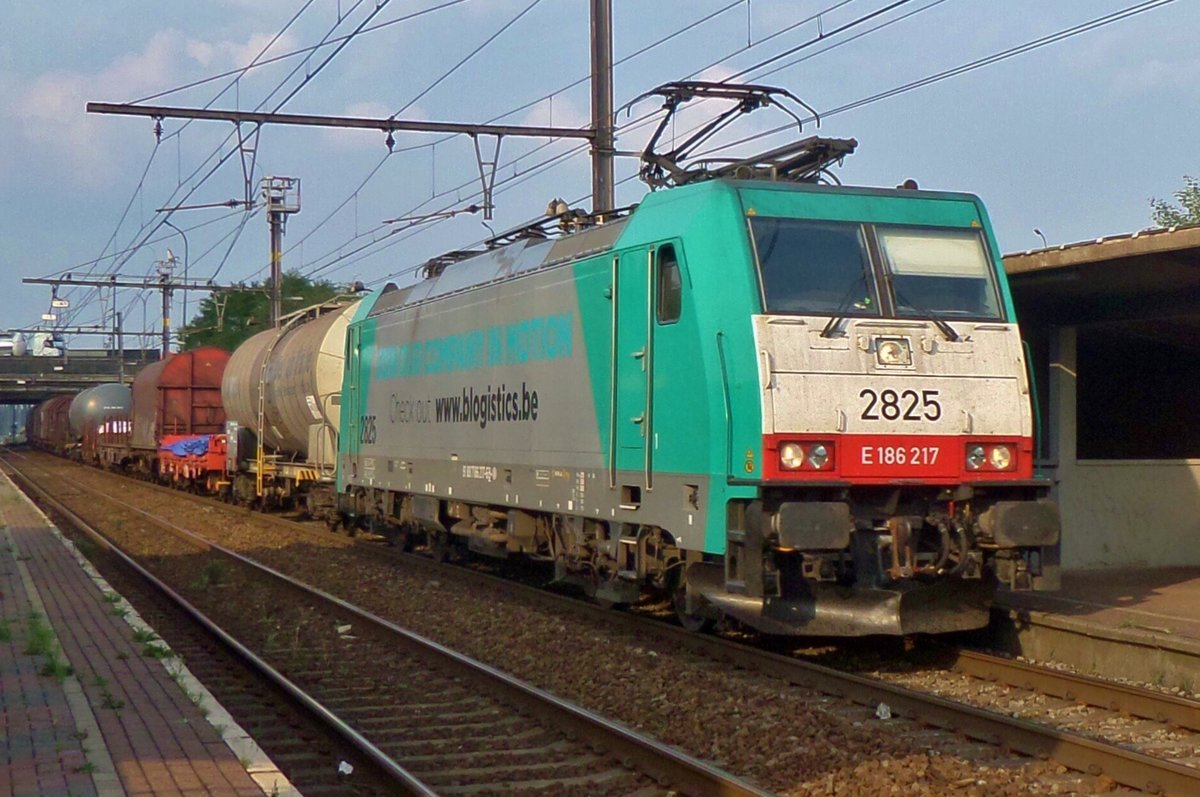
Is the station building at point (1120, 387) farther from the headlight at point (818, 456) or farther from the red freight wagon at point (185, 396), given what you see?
the red freight wagon at point (185, 396)

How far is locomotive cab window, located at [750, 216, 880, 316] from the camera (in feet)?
31.9

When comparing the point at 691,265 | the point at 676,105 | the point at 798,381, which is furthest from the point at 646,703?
the point at 676,105

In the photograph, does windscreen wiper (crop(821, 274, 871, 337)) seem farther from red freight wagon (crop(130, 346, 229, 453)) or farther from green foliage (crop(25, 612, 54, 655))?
red freight wagon (crop(130, 346, 229, 453))

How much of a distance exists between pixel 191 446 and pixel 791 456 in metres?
24.6

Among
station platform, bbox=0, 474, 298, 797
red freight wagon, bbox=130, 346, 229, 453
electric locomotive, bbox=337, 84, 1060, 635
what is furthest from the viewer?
red freight wagon, bbox=130, 346, 229, 453

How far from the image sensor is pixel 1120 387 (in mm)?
16438

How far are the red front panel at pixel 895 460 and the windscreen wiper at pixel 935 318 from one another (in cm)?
72

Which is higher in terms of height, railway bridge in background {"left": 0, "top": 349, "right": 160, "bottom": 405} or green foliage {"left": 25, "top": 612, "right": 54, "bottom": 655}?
railway bridge in background {"left": 0, "top": 349, "right": 160, "bottom": 405}

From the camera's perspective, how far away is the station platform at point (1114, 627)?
9352 mm

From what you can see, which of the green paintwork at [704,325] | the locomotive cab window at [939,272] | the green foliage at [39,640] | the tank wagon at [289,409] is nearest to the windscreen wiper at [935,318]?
the locomotive cab window at [939,272]

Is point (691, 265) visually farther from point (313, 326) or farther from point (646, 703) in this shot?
point (313, 326)

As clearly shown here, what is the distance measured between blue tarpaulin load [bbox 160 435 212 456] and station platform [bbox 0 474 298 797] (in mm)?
17264

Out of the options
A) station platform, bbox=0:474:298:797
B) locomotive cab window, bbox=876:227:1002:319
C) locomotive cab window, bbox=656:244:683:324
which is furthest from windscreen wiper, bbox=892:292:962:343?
station platform, bbox=0:474:298:797

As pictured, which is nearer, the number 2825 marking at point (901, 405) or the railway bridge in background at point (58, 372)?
the number 2825 marking at point (901, 405)
